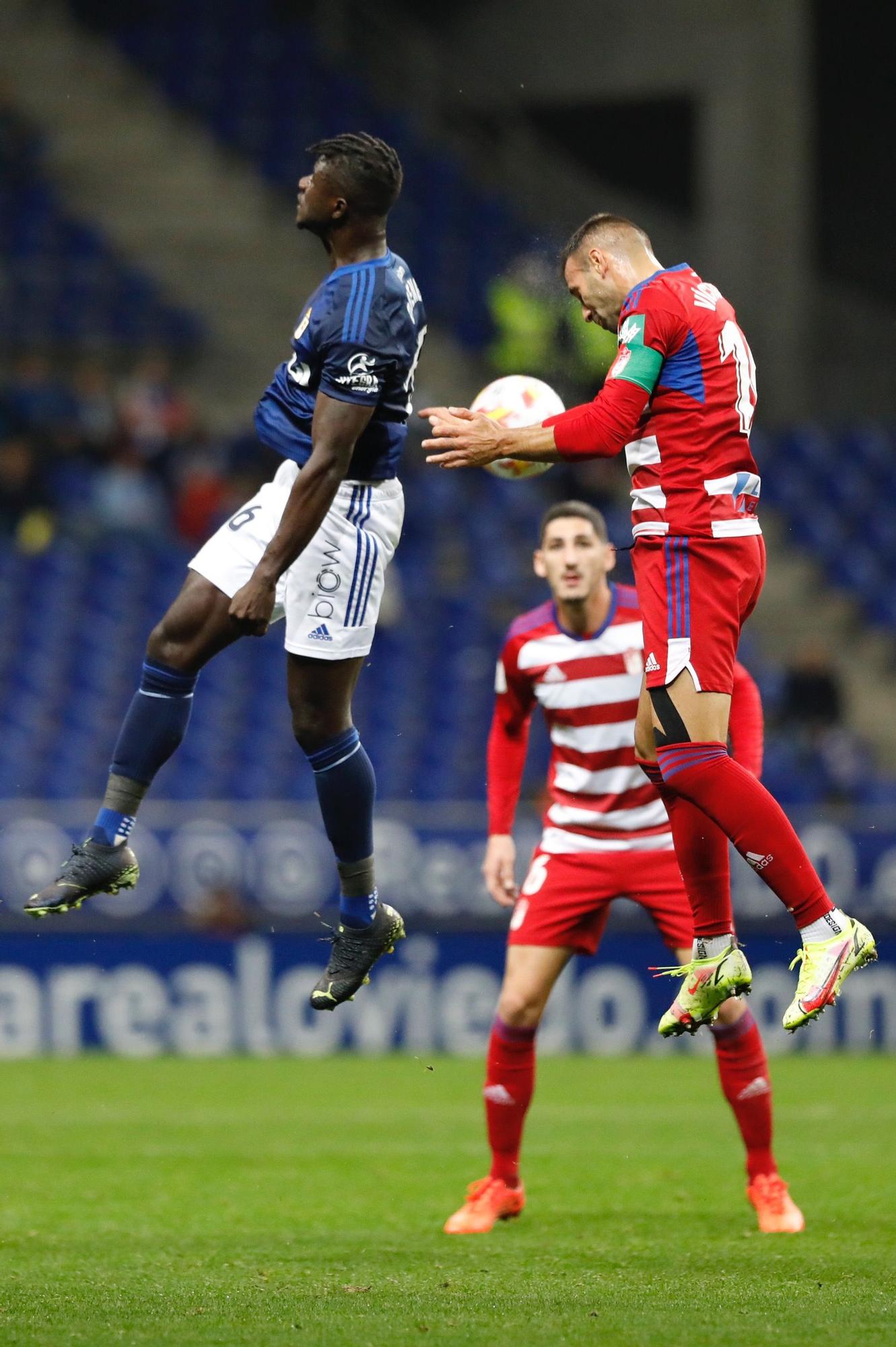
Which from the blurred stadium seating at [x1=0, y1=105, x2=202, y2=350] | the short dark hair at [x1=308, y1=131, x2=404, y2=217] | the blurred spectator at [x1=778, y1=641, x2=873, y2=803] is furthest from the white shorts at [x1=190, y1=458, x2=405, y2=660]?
the blurred stadium seating at [x1=0, y1=105, x2=202, y2=350]

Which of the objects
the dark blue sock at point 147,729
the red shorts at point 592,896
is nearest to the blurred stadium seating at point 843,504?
the red shorts at point 592,896

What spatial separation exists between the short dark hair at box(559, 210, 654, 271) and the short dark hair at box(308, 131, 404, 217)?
579 millimetres

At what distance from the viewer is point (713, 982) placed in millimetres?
5859

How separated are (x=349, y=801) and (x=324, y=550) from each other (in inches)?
32.7

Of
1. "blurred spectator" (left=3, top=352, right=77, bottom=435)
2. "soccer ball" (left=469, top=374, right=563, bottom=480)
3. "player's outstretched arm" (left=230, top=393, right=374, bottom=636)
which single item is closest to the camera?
"player's outstretched arm" (left=230, top=393, right=374, bottom=636)

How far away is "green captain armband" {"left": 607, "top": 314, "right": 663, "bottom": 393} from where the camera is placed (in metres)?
5.75

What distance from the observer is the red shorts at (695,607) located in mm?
5855

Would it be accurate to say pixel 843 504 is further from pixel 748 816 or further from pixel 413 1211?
pixel 748 816

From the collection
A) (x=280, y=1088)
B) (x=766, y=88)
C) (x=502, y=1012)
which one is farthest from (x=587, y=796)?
(x=766, y=88)

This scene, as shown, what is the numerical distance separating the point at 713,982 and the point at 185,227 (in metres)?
16.5

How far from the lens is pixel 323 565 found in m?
6.32

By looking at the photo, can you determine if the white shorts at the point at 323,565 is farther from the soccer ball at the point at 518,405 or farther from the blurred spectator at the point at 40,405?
the blurred spectator at the point at 40,405

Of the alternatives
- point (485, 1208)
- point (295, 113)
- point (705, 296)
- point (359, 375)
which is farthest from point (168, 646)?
point (295, 113)

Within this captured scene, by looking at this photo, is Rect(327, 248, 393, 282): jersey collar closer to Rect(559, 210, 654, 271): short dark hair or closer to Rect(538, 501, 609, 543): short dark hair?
Rect(559, 210, 654, 271): short dark hair
